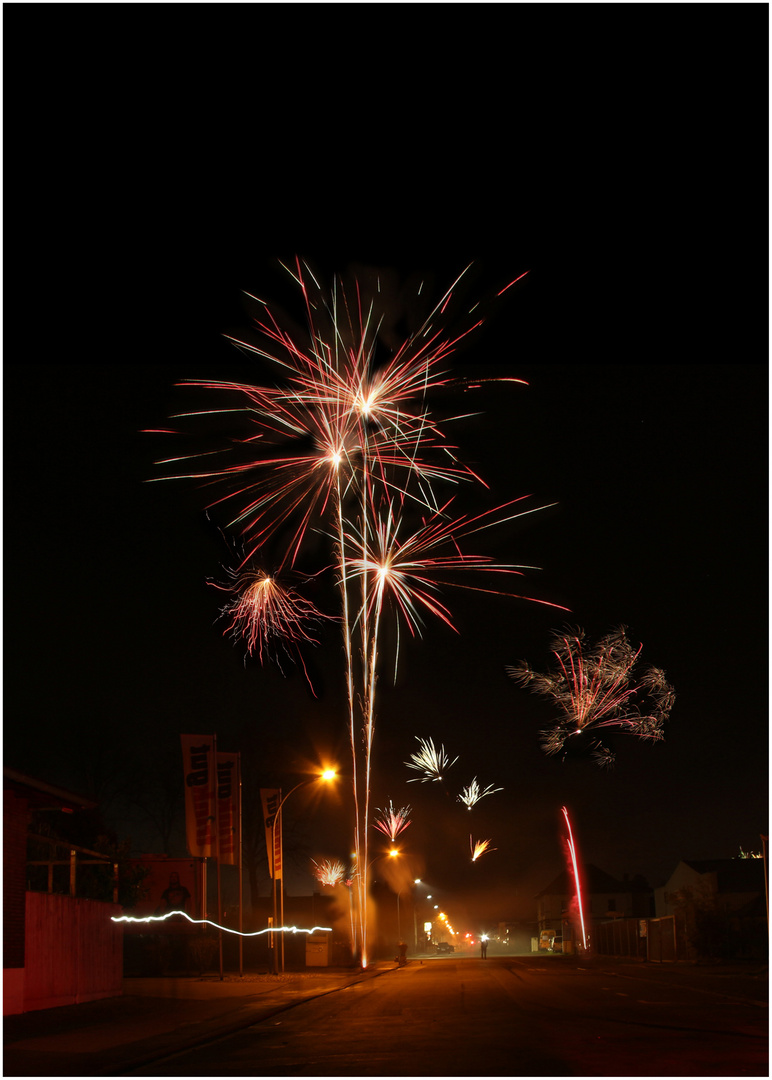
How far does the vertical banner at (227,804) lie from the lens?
33.5 metres

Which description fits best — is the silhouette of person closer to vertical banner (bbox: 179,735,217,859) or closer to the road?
vertical banner (bbox: 179,735,217,859)

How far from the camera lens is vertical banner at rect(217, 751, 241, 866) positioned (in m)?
33.5

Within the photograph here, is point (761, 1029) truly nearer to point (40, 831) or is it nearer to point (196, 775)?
point (196, 775)

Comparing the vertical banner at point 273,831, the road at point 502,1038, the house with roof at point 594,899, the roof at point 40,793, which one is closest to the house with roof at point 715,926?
the vertical banner at point 273,831

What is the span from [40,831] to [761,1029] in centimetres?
2540

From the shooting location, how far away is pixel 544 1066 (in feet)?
35.5

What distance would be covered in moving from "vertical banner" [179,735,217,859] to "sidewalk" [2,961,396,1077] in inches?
169

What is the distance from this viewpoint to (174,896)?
43.9 meters

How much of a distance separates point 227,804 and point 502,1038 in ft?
69.1

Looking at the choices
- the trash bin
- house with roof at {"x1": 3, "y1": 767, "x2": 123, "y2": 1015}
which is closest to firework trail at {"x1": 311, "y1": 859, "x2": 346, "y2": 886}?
the trash bin

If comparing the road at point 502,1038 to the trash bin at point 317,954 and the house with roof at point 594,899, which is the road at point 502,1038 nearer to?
the trash bin at point 317,954

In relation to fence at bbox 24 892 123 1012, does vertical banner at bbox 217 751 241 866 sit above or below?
above

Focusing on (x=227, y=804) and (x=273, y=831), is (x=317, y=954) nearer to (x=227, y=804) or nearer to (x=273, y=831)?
(x=273, y=831)

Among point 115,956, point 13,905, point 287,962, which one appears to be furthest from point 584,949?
point 13,905
